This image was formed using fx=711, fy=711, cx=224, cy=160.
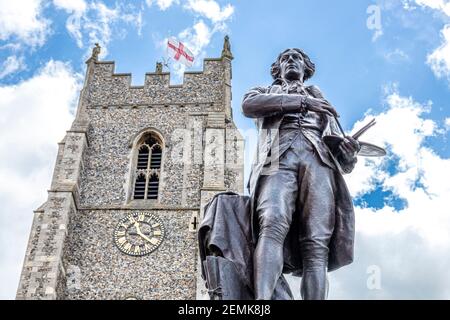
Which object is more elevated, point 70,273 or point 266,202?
point 70,273

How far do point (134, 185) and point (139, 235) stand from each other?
2.41m

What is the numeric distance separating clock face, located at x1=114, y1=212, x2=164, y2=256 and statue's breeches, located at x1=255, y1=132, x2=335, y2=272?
17.0 metres

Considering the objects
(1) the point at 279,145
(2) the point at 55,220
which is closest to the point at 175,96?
(2) the point at 55,220

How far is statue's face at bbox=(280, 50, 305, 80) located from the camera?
3.54 metres

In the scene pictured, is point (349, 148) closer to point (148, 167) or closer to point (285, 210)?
point (285, 210)

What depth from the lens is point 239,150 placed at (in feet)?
71.8

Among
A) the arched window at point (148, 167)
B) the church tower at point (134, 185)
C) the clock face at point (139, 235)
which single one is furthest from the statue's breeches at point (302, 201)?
the arched window at point (148, 167)

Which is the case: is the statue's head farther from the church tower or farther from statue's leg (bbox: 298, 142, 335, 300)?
the church tower

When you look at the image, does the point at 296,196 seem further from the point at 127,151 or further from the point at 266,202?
the point at 127,151

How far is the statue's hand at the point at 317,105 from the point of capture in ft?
10.7

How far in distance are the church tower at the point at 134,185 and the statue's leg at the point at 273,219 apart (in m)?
15.3

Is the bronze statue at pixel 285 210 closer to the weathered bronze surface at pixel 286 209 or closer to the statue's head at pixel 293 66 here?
the weathered bronze surface at pixel 286 209

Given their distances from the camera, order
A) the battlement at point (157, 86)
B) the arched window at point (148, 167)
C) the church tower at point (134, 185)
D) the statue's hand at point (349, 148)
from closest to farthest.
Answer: the statue's hand at point (349, 148) → the church tower at point (134, 185) → the arched window at point (148, 167) → the battlement at point (157, 86)
